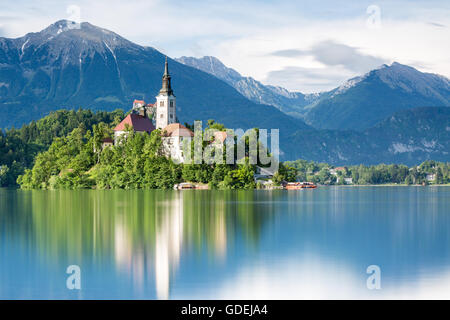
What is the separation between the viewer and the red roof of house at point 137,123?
137 meters

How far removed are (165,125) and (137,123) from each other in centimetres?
746

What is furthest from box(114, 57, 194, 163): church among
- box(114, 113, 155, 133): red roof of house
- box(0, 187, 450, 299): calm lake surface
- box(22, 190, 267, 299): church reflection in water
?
box(0, 187, 450, 299): calm lake surface

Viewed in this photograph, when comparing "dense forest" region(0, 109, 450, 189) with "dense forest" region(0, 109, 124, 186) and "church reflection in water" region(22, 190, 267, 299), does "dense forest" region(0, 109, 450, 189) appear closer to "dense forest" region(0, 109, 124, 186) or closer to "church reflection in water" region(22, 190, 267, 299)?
"dense forest" region(0, 109, 124, 186)

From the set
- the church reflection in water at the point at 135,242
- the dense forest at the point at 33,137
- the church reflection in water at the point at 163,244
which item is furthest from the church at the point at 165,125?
the church reflection in water at the point at 163,244

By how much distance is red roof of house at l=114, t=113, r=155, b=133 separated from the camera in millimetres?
137250

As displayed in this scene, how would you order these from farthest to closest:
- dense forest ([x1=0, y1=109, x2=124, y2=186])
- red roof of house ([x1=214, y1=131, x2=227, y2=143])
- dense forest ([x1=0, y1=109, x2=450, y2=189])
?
dense forest ([x1=0, y1=109, x2=124, y2=186]) < red roof of house ([x1=214, y1=131, x2=227, y2=143]) < dense forest ([x1=0, y1=109, x2=450, y2=189])

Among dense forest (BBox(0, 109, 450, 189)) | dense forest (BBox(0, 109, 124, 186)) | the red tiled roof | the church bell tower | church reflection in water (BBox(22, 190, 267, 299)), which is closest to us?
church reflection in water (BBox(22, 190, 267, 299))

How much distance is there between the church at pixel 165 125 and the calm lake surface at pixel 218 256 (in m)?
75.0

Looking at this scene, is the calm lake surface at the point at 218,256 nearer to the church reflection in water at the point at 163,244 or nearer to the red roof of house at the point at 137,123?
the church reflection in water at the point at 163,244

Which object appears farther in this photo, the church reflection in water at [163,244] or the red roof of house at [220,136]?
the red roof of house at [220,136]

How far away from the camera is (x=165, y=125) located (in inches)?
5723

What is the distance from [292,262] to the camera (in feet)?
88.6

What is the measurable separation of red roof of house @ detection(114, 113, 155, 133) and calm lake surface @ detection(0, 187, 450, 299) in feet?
301
